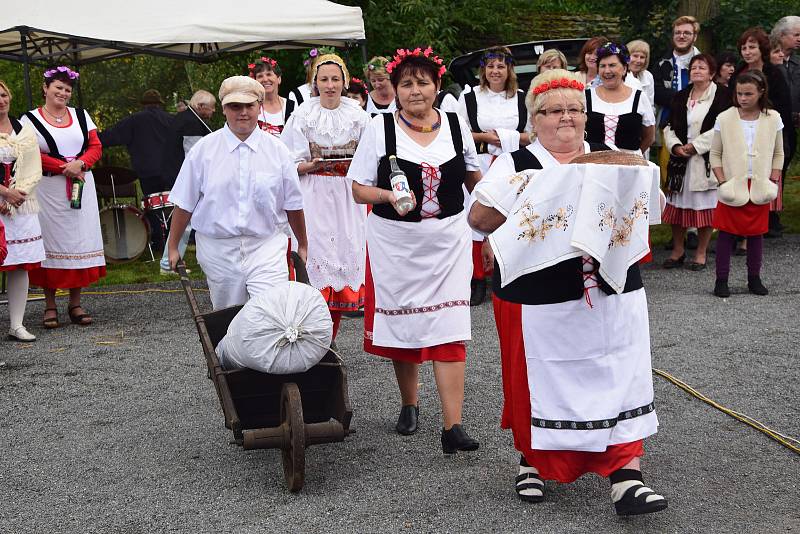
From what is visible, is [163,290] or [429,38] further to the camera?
[429,38]

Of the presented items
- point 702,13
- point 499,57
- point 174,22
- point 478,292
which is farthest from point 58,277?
point 702,13

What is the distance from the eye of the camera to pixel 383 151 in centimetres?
505

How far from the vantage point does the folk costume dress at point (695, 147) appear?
981 centimetres

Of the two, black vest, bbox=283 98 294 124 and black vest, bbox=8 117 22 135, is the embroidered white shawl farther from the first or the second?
black vest, bbox=8 117 22 135

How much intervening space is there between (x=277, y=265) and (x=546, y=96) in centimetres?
195

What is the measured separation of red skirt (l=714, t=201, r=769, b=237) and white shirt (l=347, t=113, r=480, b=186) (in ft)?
14.0

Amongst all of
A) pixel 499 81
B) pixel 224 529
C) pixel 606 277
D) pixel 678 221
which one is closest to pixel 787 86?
pixel 678 221

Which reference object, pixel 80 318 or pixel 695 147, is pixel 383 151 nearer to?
pixel 80 318

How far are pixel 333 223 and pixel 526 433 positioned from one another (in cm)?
368

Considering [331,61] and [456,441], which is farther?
[331,61]

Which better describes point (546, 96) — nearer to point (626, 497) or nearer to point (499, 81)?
point (626, 497)

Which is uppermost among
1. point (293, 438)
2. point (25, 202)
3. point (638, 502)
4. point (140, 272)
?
point (25, 202)

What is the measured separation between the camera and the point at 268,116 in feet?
28.2

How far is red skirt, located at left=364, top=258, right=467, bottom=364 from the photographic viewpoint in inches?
201
